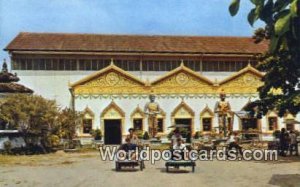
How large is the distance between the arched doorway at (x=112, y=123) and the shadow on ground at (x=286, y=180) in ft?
90.8

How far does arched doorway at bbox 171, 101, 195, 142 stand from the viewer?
45.2 meters

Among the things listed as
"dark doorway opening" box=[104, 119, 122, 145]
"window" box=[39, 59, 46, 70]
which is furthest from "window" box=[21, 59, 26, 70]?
"dark doorway opening" box=[104, 119, 122, 145]

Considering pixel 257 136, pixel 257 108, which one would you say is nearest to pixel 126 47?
pixel 257 136

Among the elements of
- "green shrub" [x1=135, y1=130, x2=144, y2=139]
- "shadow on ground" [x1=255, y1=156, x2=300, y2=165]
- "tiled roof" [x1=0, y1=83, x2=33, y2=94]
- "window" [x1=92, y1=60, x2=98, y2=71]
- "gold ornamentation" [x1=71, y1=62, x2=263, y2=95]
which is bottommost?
"shadow on ground" [x1=255, y1=156, x2=300, y2=165]

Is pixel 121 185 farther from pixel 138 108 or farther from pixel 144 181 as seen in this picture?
pixel 138 108

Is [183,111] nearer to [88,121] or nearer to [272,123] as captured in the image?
[272,123]

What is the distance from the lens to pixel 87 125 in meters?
43.2

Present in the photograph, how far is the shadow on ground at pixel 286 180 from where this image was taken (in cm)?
1486

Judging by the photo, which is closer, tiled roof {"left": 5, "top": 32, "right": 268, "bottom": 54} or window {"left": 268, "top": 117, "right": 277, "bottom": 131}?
tiled roof {"left": 5, "top": 32, "right": 268, "bottom": 54}

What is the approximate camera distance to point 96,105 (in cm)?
4375

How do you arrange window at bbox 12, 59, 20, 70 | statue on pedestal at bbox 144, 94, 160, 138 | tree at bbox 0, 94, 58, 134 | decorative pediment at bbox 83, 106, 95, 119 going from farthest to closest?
1. window at bbox 12, 59, 20, 70
2. statue on pedestal at bbox 144, 94, 160, 138
3. decorative pediment at bbox 83, 106, 95, 119
4. tree at bbox 0, 94, 58, 134

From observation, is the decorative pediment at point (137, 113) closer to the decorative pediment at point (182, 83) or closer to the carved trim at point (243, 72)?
the decorative pediment at point (182, 83)

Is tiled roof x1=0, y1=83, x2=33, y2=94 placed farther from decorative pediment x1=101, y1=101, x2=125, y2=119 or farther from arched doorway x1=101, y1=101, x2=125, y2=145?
arched doorway x1=101, y1=101, x2=125, y2=145

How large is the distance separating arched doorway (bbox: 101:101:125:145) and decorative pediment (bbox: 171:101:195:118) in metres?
4.48
